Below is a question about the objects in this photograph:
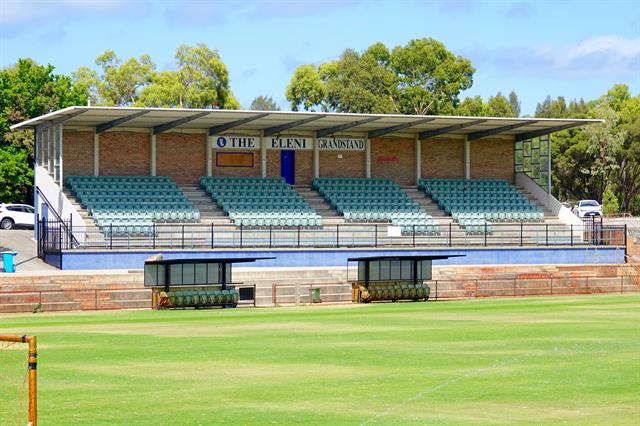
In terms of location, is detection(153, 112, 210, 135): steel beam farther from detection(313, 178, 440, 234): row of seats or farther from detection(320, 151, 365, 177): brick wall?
detection(320, 151, 365, 177): brick wall

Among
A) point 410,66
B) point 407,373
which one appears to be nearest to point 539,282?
point 407,373

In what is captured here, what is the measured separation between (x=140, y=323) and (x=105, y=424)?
61.8 feet

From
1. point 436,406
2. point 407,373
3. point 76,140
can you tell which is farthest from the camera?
point 76,140

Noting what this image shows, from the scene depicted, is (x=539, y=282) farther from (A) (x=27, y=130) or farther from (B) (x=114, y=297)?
(A) (x=27, y=130)

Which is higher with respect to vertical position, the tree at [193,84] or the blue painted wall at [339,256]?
the tree at [193,84]

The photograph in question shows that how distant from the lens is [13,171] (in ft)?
251

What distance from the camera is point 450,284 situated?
49000 millimetres

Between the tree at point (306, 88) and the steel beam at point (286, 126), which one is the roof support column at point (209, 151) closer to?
the steel beam at point (286, 126)

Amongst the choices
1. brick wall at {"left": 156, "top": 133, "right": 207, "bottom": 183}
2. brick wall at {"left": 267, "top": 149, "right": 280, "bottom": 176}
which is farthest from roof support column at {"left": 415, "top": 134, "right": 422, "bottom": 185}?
brick wall at {"left": 156, "top": 133, "right": 207, "bottom": 183}

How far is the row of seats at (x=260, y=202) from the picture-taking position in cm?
5762

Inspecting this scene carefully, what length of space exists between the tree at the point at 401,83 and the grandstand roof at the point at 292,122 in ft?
195

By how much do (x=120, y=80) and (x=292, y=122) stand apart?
76854 millimetres

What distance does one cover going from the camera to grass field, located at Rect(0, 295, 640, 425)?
1619cm

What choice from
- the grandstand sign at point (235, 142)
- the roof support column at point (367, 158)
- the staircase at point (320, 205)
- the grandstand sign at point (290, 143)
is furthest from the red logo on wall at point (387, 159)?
the grandstand sign at point (235, 142)
